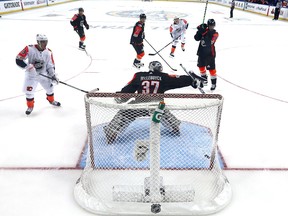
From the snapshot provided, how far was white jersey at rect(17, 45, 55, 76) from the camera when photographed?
12.3 ft

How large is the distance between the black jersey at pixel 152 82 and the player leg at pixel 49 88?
5.37 feet

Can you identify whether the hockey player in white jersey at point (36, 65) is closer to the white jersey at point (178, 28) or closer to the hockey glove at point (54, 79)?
the hockey glove at point (54, 79)

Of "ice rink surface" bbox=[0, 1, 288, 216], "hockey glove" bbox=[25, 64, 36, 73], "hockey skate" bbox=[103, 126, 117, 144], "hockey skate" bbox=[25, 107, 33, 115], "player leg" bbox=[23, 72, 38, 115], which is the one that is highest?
"hockey glove" bbox=[25, 64, 36, 73]

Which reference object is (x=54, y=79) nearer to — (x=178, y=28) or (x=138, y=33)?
(x=138, y=33)

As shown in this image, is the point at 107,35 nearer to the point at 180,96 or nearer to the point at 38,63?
the point at 38,63

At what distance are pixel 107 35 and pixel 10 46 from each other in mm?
3569

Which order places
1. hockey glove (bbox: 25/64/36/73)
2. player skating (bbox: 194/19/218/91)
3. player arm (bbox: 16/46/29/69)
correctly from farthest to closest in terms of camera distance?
player skating (bbox: 194/19/218/91) < hockey glove (bbox: 25/64/36/73) < player arm (bbox: 16/46/29/69)

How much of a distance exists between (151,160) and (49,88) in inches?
104

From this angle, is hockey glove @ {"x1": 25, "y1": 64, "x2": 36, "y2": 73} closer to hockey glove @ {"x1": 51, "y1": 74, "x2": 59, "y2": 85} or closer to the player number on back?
hockey glove @ {"x1": 51, "y1": 74, "x2": 59, "y2": 85}

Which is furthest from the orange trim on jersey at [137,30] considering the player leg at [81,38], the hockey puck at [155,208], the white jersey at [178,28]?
the hockey puck at [155,208]

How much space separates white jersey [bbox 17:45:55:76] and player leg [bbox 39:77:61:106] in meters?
0.14

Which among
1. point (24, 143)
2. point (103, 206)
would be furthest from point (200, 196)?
point (24, 143)

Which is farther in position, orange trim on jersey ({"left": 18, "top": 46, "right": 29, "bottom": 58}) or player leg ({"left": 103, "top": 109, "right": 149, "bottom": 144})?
orange trim on jersey ({"left": 18, "top": 46, "right": 29, "bottom": 58})

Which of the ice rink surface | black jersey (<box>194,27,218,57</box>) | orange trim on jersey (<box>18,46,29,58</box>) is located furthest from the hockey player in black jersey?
black jersey (<box>194,27,218,57</box>)
